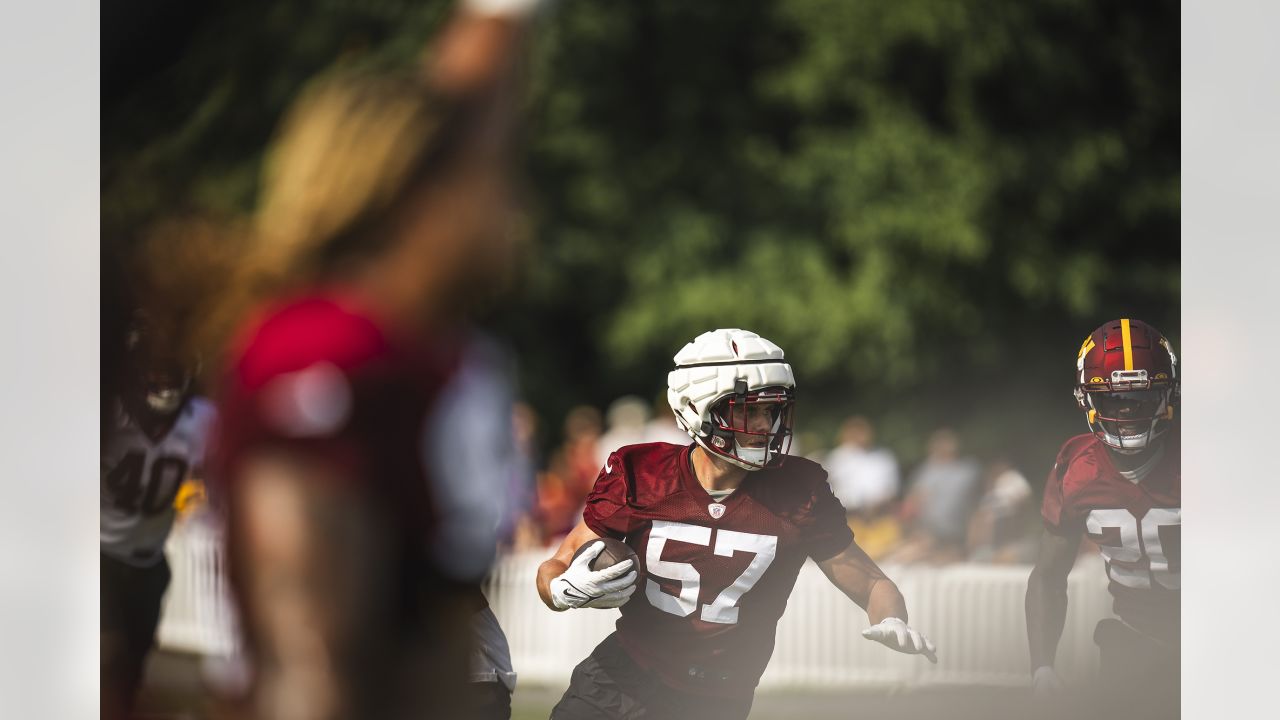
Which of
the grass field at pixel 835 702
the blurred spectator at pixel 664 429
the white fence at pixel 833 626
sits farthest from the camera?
the grass field at pixel 835 702

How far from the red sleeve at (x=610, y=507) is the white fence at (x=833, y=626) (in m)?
0.59

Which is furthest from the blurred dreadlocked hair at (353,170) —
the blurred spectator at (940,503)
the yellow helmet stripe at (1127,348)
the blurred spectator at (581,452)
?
the blurred spectator at (940,503)

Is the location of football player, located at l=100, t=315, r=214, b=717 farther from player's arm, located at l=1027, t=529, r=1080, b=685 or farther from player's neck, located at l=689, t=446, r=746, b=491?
player's arm, located at l=1027, t=529, r=1080, b=685

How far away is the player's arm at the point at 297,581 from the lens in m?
0.89

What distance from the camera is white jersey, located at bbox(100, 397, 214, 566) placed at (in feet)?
12.5

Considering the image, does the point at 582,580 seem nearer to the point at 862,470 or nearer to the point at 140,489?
the point at 140,489

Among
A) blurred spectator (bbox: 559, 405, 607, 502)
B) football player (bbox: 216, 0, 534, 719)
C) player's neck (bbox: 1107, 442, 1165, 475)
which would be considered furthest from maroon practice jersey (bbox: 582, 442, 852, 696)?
football player (bbox: 216, 0, 534, 719)

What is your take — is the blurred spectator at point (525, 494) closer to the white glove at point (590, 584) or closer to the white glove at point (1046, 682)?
the white glove at point (590, 584)

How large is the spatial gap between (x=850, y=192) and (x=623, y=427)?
2896 millimetres

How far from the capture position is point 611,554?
2.97 metres

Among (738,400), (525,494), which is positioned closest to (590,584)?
(738,400)

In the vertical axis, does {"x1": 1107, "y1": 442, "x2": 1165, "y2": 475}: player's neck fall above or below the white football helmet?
below
